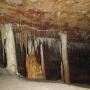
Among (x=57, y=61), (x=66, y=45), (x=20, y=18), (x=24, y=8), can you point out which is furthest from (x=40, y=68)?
(x=24, y=8)

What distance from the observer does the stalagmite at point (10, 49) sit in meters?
5.08

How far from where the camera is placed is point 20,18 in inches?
186

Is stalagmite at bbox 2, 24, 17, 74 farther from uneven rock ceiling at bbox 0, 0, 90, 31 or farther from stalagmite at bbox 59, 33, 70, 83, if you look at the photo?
Result: stalagmite at bbox 59, 33, 70, 83

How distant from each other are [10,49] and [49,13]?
117cm

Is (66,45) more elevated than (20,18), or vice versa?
(20,18)

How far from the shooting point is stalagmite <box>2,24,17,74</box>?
508cm

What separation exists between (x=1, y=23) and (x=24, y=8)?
893 millimetres

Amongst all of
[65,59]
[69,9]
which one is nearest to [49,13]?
[69,9]

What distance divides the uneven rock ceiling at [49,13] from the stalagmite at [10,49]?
260 millimetres

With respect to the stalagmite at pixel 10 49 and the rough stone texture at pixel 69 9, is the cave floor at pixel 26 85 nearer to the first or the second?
the stalagmite at pixel 10 49

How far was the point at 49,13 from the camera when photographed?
4488 mm

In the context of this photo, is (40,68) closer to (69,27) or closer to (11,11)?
(69,27)

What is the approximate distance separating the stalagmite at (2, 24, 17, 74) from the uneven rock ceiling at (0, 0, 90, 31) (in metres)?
0.26

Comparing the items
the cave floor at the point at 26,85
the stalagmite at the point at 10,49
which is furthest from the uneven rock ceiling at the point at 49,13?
the cave floor at the point at 26,85
